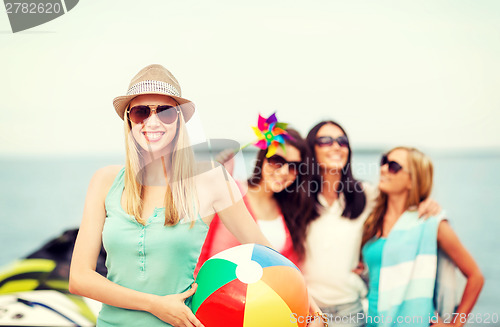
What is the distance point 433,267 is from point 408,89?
115 centimetres

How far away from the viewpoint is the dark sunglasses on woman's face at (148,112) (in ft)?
5.60

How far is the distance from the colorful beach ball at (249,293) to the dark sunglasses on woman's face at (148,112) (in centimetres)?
57

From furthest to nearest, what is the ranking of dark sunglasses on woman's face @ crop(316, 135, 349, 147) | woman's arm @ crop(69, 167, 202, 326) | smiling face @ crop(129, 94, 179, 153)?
dark sunglasses on woman's face @ crop(316, 135, 349, 147) < smiling face @ crop(129, 94, 179, 153) < woman's arm @ crop(69, 167, 202, 326)

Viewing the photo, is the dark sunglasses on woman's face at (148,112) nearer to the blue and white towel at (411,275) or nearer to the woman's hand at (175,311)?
the woman's hand at (175,311)

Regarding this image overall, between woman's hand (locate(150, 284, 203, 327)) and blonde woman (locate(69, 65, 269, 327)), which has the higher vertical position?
blonde woman (locate(69, 65, 269, 327))

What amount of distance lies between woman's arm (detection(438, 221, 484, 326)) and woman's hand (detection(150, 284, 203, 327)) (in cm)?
172

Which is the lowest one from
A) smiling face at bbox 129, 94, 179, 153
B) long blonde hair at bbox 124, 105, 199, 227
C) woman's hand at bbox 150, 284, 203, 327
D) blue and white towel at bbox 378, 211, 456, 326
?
blue and white towel at bbox 378, 211, 456, 326

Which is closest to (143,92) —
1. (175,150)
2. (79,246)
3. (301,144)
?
(175,150)

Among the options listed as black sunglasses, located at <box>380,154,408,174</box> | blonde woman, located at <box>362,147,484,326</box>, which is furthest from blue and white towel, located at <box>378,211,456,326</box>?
black sunglasses, located at <box>380,154,408,174</box>

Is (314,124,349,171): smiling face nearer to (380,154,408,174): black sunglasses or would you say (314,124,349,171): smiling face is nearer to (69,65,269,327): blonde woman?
(380,154,408,174): black sunglasses

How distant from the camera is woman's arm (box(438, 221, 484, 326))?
2674 mm

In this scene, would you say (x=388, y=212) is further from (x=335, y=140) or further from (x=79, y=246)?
(x=79, y=246)

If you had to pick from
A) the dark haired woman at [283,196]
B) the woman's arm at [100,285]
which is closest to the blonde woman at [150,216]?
the woman's arm at [100,285]

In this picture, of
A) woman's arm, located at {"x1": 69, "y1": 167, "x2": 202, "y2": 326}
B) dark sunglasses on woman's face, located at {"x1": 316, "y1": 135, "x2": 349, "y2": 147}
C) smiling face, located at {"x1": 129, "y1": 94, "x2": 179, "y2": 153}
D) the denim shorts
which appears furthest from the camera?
dark sunglasses on woman's face, located at {"x1": 316, "y1": 135, "x2": 349, "y2": 147}
